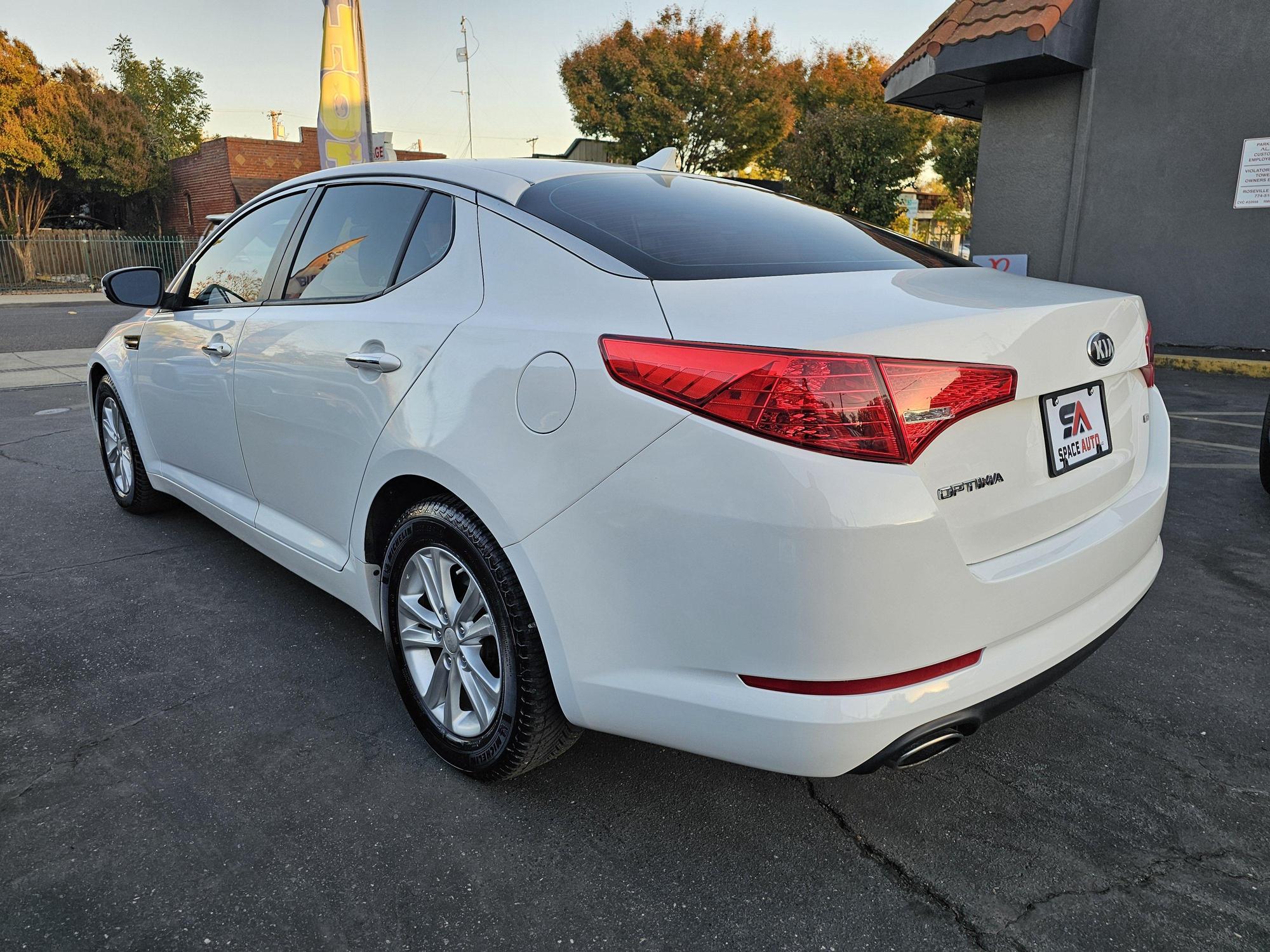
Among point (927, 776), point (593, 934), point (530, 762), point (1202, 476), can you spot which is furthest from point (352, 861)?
point (1202, 476)

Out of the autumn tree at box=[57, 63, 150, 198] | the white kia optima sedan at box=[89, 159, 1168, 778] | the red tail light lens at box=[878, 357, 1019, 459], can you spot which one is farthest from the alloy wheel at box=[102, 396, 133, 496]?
the autumn tree at box=[57, 63, 150, 198]

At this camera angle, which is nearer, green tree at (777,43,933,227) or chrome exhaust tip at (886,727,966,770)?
chrome exhaust tip at (886,727,966,770)

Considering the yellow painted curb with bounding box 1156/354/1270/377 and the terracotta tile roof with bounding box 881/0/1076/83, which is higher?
the terracotta tile roof with bounding box 881/0/1076/83

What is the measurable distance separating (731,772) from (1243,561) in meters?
2.92

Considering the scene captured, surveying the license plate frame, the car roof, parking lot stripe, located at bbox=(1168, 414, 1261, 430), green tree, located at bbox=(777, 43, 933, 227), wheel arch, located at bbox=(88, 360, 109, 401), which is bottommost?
parking lot stripe, located at bbox=(1168, 414, 1261, 430)

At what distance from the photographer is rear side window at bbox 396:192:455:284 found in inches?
98.3

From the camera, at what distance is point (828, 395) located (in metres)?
1.65

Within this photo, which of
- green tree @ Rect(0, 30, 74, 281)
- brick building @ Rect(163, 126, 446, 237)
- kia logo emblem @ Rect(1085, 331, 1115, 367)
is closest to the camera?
kia logo emblem @ Rect(1085, 331, 1115, 367)

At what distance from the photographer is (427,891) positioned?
201 centimetres

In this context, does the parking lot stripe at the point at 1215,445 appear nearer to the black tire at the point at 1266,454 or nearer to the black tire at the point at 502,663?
the black tire at the point at 1266,454

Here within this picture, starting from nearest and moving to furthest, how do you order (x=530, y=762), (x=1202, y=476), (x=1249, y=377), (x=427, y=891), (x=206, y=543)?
(x=427, y=891) < (x=530, y=762) < (x=206, y=543) < (x=1202, y=476) < (x=1249, y=377)

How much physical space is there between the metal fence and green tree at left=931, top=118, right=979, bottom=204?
2652 centimetres

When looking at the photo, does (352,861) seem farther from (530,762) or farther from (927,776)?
(927,776)

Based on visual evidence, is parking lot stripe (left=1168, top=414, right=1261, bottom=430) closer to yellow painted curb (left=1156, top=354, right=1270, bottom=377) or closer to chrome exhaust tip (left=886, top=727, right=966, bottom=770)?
yellow painted curb (left=1156, top=354, right=1270, bottom=377)
